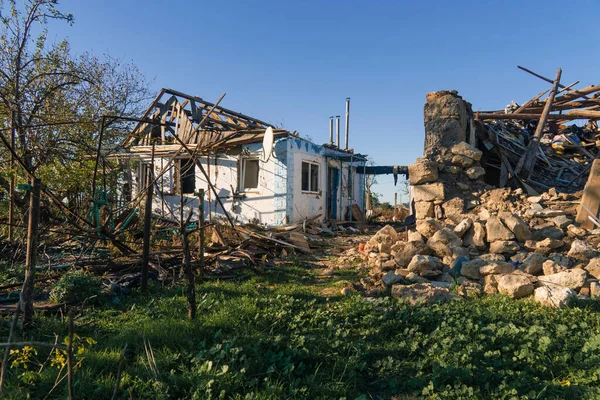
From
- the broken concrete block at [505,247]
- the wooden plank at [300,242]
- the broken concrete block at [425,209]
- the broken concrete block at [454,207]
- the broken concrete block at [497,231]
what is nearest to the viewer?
the broken concrete block at [505,247]

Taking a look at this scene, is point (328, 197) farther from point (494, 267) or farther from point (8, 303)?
point (8, 303)

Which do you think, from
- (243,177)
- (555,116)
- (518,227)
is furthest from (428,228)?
(243,177)

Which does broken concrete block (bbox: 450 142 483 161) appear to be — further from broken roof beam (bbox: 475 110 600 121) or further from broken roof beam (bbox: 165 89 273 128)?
broken roof beam (bbox: 165 89 273 128)

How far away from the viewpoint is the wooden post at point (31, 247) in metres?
2.91

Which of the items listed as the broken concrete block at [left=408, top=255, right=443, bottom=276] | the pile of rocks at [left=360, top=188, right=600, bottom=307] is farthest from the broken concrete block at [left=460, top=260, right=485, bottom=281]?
the broken concrete block at [left=408, top=255, right=443, bottom=276]

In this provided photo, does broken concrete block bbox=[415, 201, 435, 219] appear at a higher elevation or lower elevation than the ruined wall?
lower

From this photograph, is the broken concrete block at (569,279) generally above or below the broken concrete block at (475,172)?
below

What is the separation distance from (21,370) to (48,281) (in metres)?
2.45

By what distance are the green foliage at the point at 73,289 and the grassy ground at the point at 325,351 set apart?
0.29 metres

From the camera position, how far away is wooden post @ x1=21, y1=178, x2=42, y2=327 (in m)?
2.91

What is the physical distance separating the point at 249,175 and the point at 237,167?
47cm

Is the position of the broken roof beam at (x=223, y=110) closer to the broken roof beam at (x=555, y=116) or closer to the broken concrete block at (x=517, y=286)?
the broken roof beam at (x=555, y=116)

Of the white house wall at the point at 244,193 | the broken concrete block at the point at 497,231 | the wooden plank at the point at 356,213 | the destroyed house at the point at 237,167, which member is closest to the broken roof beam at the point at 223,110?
the destroyed house at the point at 237,167

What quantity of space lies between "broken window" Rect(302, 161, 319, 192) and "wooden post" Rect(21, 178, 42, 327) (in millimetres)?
9378
